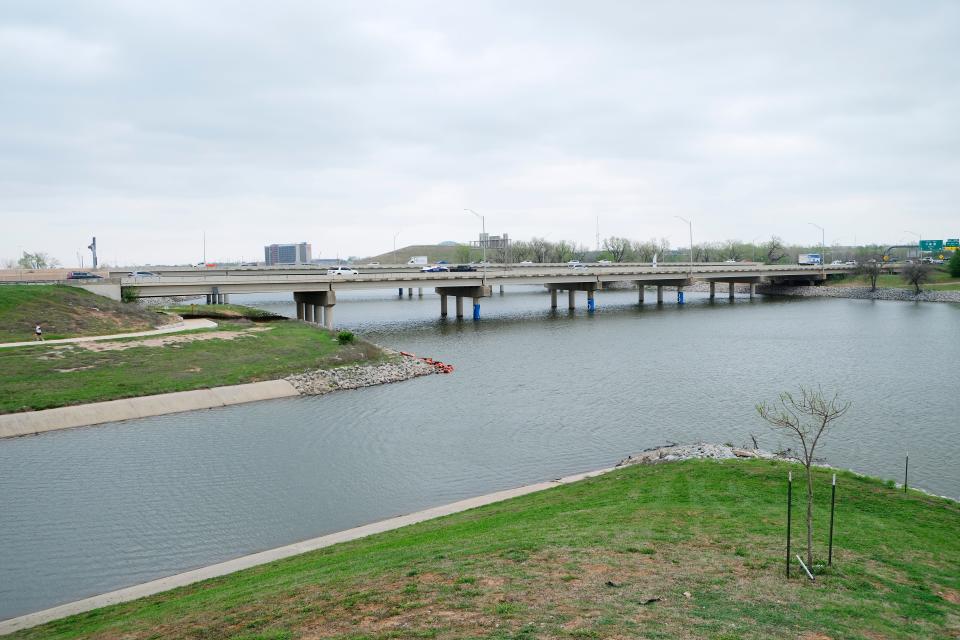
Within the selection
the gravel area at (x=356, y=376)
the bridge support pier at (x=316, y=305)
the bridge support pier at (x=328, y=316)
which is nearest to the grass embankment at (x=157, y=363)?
the gravel area at (x=356, y=376)

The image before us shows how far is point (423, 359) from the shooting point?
51.6 metres

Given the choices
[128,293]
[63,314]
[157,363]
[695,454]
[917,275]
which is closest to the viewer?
[695,454]

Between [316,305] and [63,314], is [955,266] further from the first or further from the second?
[63,314]

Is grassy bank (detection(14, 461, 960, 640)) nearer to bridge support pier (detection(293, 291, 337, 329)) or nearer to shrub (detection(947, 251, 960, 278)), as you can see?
bridge support pier (detection(293, 291, 337, 329))

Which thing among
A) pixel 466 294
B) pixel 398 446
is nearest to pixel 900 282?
pixel 466 294

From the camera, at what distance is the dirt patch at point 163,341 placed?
43844 mm

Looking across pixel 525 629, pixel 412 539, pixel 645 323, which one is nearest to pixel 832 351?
pixel 645 323

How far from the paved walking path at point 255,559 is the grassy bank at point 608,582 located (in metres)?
0.94

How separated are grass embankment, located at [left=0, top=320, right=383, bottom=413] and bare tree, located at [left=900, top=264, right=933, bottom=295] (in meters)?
100

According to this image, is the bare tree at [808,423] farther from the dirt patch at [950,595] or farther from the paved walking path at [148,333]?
the paved walking path at [148,333]

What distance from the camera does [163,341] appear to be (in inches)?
1843

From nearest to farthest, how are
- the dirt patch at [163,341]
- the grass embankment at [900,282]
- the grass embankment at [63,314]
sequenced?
the dirt patch at [163,341] < the grass embankment at [63,314] < the grass embankment at [900,282]

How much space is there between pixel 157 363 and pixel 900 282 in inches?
4952

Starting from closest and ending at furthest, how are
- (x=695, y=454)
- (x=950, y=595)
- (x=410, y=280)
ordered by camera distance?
(x=950, y=595) < (x=695, y=454) < (x=410, y=280)
